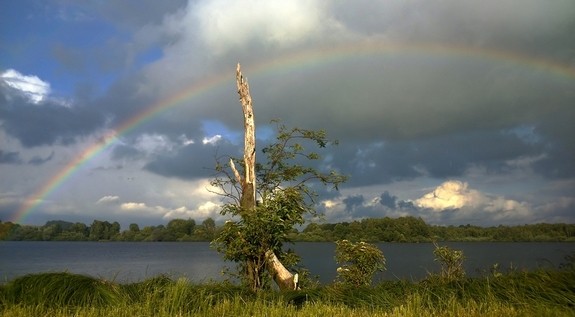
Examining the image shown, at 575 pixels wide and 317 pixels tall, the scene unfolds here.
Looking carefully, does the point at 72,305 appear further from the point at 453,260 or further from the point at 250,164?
the point at 453,260

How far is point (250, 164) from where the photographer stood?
1828cm

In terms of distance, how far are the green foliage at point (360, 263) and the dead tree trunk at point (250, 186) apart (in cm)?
234

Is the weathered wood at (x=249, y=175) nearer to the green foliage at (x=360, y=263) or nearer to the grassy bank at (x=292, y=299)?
the green foliage at (x=360, y=263)

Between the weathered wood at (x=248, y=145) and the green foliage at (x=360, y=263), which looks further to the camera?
the weathered wood at (x=248, y=145)

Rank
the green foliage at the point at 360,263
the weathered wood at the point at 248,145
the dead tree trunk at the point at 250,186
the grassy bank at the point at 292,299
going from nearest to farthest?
the grassy bank at the point at 292,299 → the dead tree trunk at the point at 250,186 → the green foliage at the point at 360,263 → the weathered wood at the point at 248,145

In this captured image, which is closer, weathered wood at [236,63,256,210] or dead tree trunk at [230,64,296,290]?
dead tree trunk at [230,64,296,290]

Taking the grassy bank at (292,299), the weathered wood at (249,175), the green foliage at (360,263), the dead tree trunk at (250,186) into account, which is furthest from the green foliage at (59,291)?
the green foliage at (360,263)

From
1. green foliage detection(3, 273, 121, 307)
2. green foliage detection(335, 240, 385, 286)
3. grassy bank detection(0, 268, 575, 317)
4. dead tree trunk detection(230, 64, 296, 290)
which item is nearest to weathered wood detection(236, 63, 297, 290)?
dead tree trunk detection(230, 64, 296, 290)

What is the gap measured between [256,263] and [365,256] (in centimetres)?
412

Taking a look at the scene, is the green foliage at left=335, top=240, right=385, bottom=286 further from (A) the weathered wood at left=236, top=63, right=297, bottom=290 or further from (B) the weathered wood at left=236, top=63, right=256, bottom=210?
(B) the weathered wood at left=236, top=63, right=256, bottom=210

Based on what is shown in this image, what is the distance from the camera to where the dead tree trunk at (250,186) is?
15188 millimetres

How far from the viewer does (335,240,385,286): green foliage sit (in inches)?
682

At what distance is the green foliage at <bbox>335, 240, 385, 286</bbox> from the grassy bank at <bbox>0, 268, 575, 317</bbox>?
5.57m

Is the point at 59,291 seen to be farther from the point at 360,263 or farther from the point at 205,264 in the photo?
the point at 205,264
